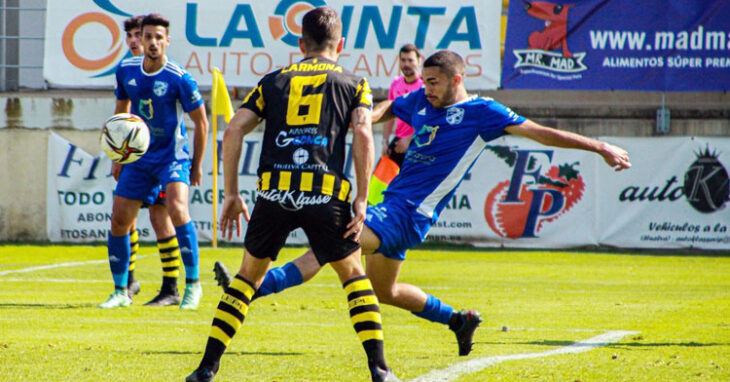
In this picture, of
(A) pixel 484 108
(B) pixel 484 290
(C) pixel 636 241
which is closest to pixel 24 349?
(A) pixel 484 108

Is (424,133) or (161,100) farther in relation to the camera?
(161,100)

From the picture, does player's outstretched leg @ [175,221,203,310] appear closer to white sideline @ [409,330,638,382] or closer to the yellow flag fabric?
white sideline @ [409,330,638,382]

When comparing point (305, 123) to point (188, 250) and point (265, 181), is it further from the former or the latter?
point (188, 250)

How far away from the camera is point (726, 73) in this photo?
54.9ft

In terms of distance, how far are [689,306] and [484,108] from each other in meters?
4.24

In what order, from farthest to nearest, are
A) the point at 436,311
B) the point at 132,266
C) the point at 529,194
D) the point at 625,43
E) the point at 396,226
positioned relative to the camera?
1. the point at 625,43
2. the point at 529,194
3. the point at 132,266
4. the point at 436,311
5. the point at 396,226

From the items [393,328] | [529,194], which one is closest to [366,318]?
[393,328]

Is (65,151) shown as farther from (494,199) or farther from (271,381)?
(271,381)

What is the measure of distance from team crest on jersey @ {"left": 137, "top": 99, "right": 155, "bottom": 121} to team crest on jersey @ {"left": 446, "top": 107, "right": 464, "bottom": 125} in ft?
10.4

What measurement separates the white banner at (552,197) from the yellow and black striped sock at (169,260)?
24.5ft

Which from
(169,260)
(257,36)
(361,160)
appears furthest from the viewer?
(257,36)

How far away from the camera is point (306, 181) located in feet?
16.4

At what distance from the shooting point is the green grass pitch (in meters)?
5.66

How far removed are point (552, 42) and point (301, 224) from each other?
12425mm
